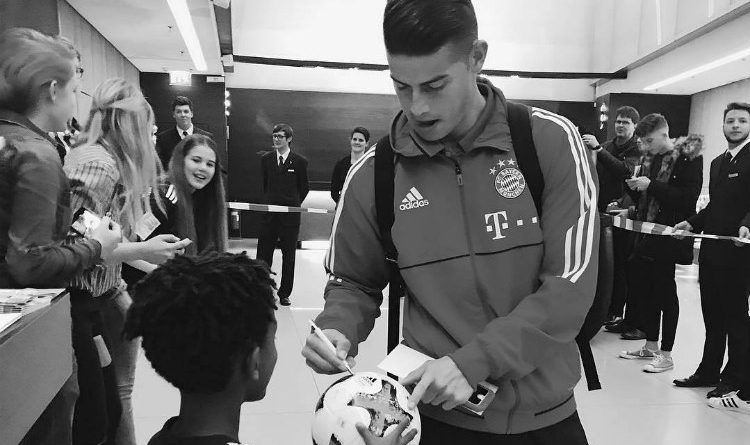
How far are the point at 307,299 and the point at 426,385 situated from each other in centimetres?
517

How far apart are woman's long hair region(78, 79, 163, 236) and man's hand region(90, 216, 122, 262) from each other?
0.36m

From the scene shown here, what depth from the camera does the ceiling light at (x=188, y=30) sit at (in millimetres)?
6457

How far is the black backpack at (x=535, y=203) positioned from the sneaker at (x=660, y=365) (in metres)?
3.11

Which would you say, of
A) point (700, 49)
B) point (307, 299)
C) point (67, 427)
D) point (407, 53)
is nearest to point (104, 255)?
point (67, 427)

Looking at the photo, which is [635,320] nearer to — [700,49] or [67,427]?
[67,427]

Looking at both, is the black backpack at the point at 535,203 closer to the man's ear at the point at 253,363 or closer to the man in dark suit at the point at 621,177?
the man's ear at the point at 253,363

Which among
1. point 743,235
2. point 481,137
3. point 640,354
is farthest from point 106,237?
point 640,354

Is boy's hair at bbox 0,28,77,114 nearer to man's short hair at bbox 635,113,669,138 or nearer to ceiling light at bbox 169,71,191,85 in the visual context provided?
man's short hair at bbox 635,113,669,138

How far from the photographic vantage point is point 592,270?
1.16 metres

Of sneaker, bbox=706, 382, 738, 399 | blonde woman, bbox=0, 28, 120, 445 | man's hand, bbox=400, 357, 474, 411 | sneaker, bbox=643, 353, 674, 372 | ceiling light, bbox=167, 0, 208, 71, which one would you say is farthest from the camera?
ceiling light, bbox=167, 0, 208, 71

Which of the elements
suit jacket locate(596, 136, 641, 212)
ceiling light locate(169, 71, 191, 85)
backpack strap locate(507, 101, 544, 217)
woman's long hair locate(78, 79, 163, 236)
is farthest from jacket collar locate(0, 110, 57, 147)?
ceiling light locate(169, 71, 191, 85)

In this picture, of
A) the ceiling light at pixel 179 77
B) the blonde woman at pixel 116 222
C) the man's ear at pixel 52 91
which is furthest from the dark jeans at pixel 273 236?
the ceiling light at pixel 179 77

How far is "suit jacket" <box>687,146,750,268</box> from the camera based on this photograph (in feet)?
11.7

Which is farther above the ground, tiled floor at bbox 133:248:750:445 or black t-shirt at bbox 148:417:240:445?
black t-shirt at bbox 148:417:240:445
